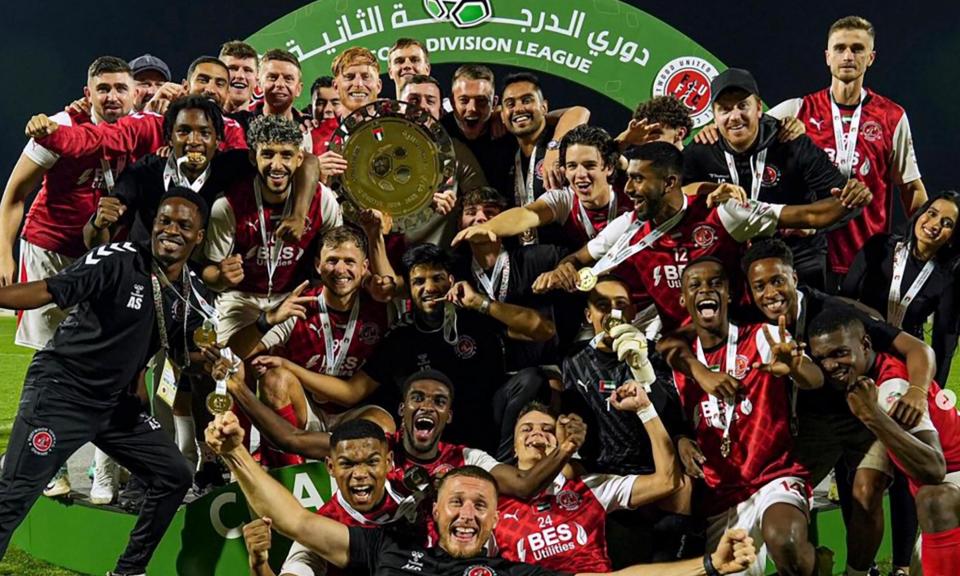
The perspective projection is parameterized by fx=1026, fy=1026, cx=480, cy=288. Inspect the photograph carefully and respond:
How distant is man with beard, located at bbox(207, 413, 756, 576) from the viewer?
146 inches

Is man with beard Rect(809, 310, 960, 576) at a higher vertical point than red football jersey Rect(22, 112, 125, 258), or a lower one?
lower

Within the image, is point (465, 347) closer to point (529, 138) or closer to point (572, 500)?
point (572, 500)

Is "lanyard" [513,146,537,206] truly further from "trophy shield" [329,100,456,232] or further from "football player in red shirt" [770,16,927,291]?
"football player in red shirt" [770,16,927,291]

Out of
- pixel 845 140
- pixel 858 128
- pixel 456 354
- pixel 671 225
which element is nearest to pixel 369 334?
pixel 456 354

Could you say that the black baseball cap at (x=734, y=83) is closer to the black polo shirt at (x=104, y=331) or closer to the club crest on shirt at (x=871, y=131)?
the club crest on shirt at (x=871, y=131)

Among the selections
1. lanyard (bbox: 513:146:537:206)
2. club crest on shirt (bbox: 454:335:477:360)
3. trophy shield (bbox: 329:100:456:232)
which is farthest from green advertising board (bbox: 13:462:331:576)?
lanyard (bbox: 513:146:537:206)

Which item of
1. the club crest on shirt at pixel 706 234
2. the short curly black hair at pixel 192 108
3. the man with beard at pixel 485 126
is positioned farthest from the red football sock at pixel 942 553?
the short curly black hair at pixel 192 108

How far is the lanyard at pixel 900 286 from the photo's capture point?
465cm

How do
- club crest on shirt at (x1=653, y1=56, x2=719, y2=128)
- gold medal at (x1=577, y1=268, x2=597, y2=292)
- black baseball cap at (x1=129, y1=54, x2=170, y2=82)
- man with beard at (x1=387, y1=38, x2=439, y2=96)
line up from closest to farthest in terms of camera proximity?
gold medal at (x1=577, y1=268, x2=597, y2=292), black baseball cap at (x1=129, y1=54, x2=170, y2=82), man with beard at (x1=387, y1=38, x2=439, y2=96), club crest on shirt at (x1=653, y1=56, x2=719, y2=128)

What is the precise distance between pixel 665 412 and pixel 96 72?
3.50 metres

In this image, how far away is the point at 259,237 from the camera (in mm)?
4934

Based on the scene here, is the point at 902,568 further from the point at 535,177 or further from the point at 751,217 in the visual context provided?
the point at 535,177

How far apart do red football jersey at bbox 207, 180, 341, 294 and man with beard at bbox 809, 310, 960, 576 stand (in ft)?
7.87

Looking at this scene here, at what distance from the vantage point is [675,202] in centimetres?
473
